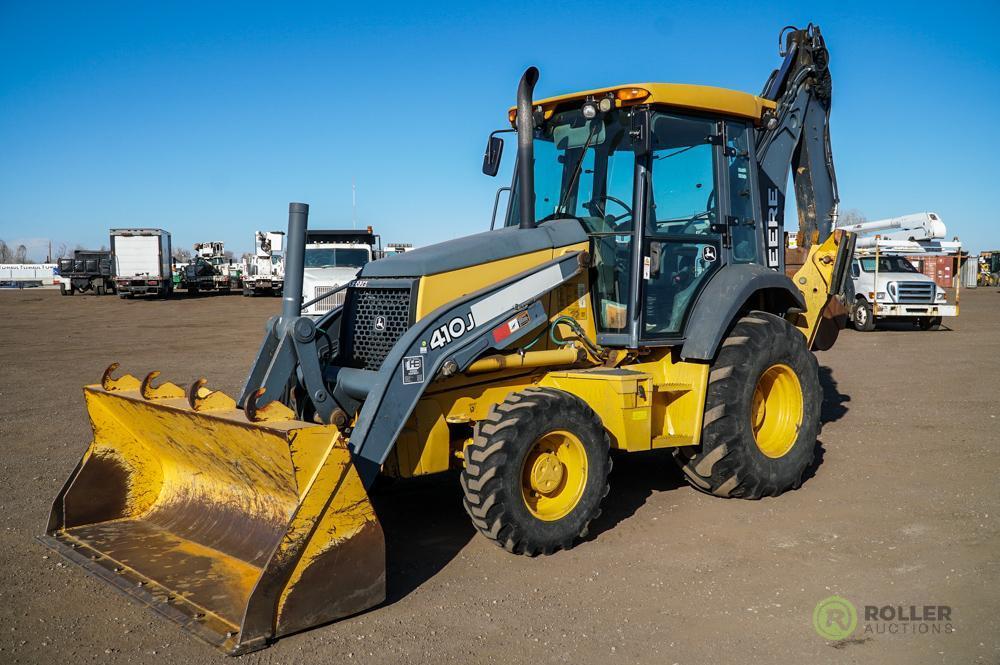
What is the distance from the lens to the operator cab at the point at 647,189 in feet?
19.5

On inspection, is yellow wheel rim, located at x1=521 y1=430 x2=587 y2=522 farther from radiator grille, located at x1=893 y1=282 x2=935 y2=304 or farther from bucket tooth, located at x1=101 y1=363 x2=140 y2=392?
radiator grille, located at x1=893 y1=282 x2=935 y2=304

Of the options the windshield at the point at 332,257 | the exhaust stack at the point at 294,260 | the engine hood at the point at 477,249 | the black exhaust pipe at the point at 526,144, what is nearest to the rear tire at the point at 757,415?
the engine hood at the point at 477,249

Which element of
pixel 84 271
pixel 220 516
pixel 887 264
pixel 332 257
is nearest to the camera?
pixel 220 516

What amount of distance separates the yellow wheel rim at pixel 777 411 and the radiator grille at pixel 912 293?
56.8 ft

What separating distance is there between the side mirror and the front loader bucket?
9.58 feet

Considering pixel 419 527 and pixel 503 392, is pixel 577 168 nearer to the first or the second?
pixel 503 392

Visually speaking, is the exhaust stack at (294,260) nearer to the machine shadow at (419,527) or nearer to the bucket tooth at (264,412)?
the bucket tooth at (264,412)

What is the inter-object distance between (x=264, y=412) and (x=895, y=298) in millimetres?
21277

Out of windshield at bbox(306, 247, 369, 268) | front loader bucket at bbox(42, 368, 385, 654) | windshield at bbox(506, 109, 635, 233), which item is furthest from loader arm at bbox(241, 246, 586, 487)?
windshield at bbox(306, 247, 369, 268)

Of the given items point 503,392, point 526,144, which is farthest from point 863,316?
point 503,392

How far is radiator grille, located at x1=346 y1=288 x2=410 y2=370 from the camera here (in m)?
5.40

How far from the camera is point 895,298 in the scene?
72.5 feet

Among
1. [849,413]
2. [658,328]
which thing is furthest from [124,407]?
[849,413]

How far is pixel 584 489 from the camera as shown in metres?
5.38
